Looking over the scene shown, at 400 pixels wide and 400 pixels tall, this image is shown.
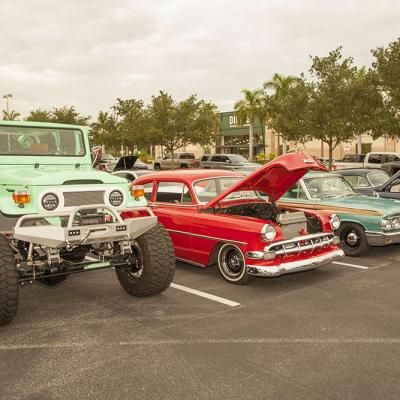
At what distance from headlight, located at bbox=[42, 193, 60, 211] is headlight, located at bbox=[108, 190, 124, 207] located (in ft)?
2.12

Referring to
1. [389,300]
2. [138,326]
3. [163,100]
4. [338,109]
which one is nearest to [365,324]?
[389,300]

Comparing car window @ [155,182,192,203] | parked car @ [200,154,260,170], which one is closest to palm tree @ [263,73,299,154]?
parked car @ [200,154,260,170]

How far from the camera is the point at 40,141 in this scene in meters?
6.70

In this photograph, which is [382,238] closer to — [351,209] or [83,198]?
[351,209]

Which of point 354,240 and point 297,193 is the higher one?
point 297,193

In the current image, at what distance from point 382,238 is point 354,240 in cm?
60

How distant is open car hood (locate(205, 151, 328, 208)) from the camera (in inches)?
265

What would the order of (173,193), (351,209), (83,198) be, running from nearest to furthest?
(83,198) → (173,193) → (351,209)

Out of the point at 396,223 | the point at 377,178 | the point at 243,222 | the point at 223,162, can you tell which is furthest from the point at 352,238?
the point at 223,162

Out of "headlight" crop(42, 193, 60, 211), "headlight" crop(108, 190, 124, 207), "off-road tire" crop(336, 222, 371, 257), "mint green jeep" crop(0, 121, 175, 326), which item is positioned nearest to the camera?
"mint green jeep" crop(0, 121, 175, 326)

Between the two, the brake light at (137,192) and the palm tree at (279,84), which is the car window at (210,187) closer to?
the brake light at (137,192)

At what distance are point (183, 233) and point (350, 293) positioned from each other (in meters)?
2.59

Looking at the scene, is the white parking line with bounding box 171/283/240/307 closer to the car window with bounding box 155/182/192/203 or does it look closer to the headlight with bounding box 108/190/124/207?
the car window with bounding box 155/182/192/203

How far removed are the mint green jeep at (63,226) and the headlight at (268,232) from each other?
1295 mm
